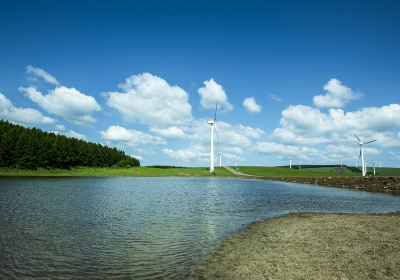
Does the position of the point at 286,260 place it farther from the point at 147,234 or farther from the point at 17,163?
the point at 17,163

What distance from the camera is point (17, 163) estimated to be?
458ft

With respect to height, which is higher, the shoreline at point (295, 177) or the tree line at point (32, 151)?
the tree line at point (32, 151)

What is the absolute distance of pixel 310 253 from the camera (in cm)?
1914

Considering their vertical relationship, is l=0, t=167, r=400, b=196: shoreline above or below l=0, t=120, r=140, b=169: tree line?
below

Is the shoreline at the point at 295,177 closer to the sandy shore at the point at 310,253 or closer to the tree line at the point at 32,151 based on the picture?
the tree line at the point at 32,151

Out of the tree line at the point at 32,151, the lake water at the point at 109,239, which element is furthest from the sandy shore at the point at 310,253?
the tree line at the point at 32,151

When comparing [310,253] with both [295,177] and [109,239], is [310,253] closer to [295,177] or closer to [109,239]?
[109,239]

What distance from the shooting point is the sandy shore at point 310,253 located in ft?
51.7

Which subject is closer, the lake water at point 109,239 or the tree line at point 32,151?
the lake water at point 109,239

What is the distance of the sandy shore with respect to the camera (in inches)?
620

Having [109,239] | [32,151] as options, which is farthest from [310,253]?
Answer: [32,151]

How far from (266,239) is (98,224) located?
14220 millimetres

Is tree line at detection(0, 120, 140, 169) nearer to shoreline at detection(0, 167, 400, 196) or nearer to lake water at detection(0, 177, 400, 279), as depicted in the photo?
shoreline at detection(0, 167, 400, 196)

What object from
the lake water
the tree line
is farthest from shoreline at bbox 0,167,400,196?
the lake water
